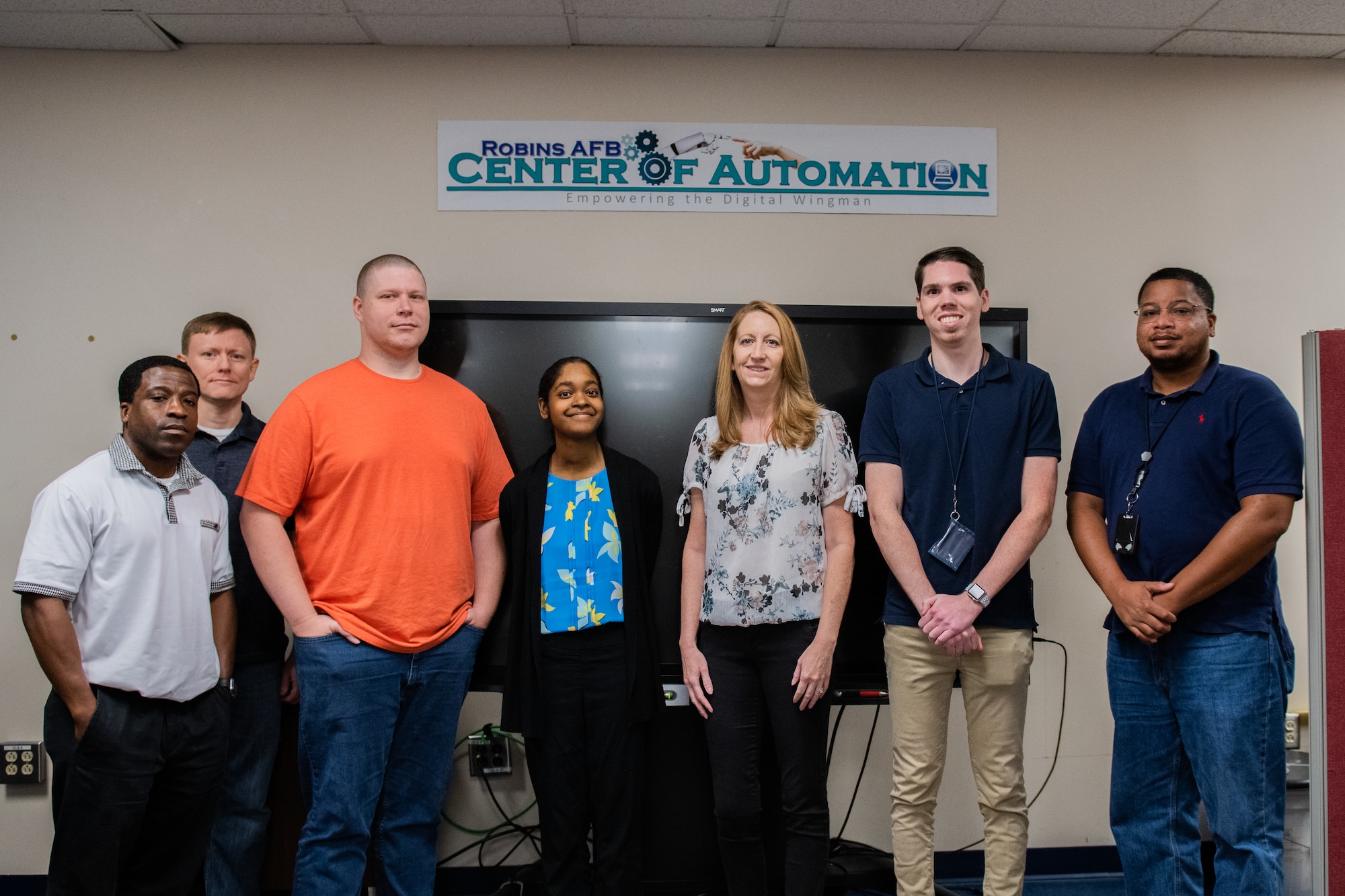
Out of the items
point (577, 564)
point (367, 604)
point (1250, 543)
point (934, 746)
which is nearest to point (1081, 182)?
point (1250, 543)

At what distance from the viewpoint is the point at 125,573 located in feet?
5.96

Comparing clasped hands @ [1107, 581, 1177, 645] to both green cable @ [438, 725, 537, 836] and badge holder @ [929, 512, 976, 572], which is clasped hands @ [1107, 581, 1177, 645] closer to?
badge holder @ [929, 512, 976, 572]

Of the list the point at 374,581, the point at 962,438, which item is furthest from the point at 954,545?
the point at 374,581

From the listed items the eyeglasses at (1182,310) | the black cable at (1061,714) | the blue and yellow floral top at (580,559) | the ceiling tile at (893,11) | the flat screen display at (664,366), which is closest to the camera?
the eyeglasses at (1182,310)

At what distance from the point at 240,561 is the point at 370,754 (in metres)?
0.65

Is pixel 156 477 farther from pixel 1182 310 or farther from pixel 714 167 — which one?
pixel 1182 310

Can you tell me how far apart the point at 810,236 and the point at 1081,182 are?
3.28ft

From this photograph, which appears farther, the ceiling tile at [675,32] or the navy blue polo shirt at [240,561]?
the ceiling tile at [675,32]

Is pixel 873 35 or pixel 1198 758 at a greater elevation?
pixel 873 35

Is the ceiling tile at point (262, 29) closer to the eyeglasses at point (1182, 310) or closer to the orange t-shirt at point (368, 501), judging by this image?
the orange t-shirt at point (368, 501)

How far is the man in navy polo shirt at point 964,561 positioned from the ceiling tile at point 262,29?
6.81ft

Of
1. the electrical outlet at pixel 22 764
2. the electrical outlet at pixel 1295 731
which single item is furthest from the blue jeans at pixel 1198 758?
the electrical outlet at pixel 22 764

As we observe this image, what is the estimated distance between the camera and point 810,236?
113 inches

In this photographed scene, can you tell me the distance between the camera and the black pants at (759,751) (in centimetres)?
208
